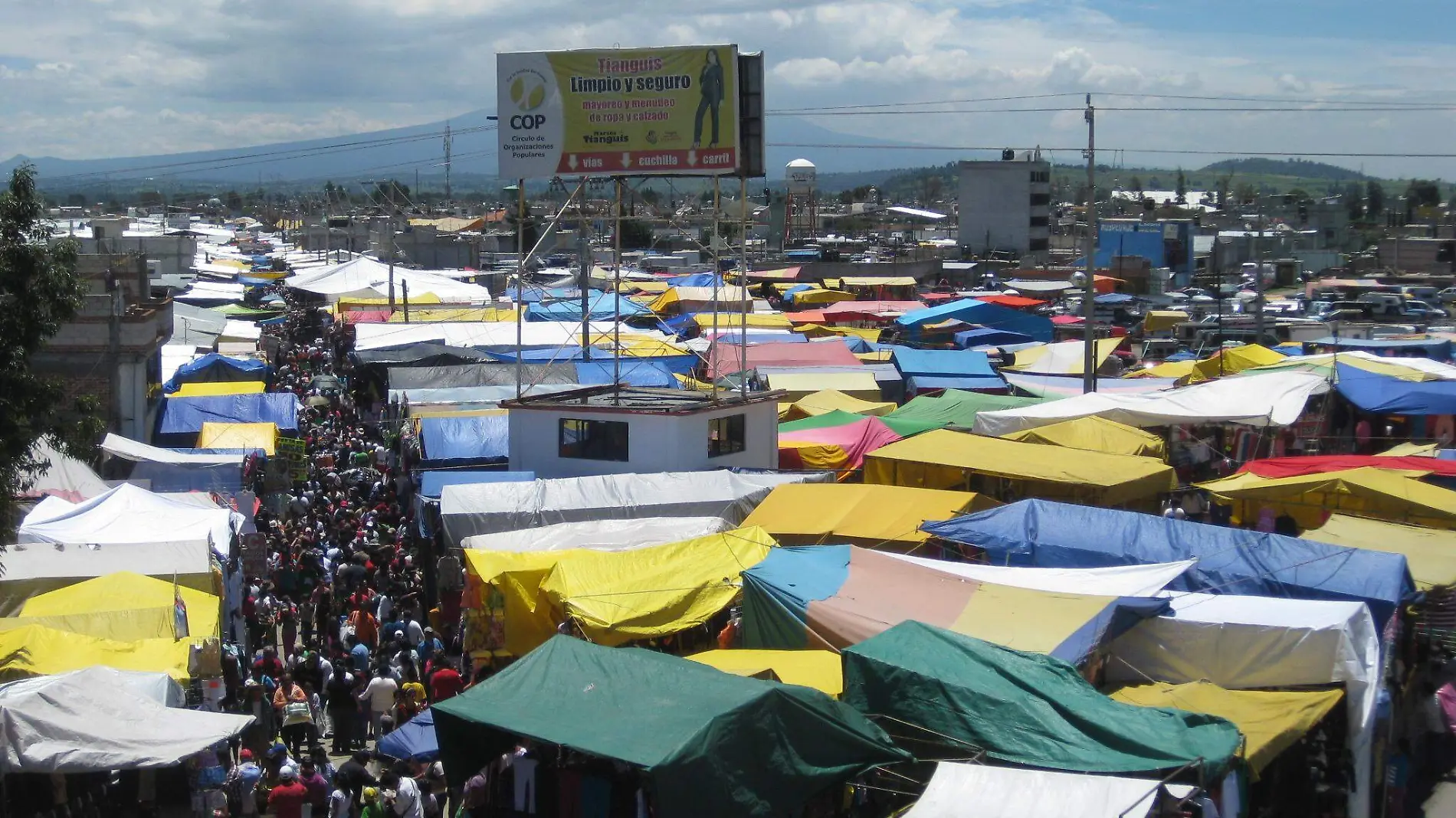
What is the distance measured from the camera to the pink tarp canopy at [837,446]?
17.4 m

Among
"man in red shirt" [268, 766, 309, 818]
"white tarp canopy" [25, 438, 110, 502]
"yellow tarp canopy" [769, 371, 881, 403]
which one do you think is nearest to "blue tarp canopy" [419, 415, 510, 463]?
"white tarp canopy" [25, 438, 110, 502]

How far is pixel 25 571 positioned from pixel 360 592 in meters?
3.92

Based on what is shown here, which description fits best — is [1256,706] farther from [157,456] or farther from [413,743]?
[157,456]

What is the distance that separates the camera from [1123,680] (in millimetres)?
9438

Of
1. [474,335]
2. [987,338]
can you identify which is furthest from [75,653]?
[987,338]

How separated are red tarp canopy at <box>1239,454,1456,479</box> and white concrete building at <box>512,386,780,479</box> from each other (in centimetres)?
591

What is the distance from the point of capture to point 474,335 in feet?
95.7

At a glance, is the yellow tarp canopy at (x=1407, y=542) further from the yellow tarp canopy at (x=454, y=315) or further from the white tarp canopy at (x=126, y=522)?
the yellow tarp canopy at (x=454, y=315)

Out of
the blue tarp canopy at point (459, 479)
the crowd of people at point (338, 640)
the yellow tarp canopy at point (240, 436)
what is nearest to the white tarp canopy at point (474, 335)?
the crowd of people at point (338, 640)

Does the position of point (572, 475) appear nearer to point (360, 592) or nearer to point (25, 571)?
point (360, 592)

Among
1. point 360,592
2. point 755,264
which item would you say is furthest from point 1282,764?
point 755,264

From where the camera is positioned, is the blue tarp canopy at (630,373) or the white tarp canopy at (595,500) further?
the blue tarp canopy at (630,373)

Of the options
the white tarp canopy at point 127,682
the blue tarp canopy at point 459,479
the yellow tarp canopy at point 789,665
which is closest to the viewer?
the white tarp canopy at point 127,682

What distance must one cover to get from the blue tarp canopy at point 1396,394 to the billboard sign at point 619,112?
31.4 feet
